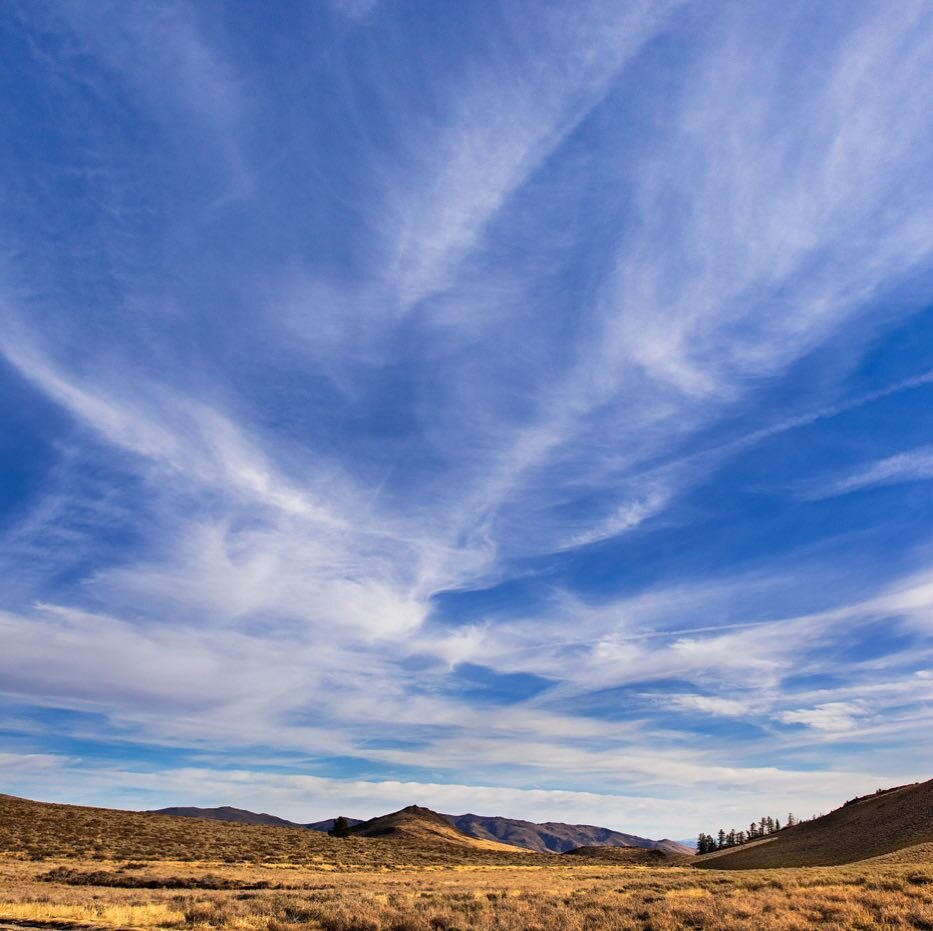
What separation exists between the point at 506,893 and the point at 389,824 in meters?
133

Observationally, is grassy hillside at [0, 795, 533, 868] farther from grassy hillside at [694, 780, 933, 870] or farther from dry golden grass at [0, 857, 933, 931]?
grassy hillside at [694, 780, 933, 870]

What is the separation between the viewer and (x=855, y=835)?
72688mm

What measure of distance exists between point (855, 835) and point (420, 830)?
90981 mm

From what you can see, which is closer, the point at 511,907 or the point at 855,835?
the point at 511,907

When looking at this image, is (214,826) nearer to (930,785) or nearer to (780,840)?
(780,840)

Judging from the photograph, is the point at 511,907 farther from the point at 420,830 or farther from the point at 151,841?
the point at 420,830

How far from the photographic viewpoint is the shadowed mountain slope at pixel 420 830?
123787 millimetres

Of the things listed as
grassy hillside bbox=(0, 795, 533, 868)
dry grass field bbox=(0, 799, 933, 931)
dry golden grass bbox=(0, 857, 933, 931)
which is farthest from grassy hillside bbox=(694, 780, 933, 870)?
dry golden grass bbox=(0, 857, 933, 931)

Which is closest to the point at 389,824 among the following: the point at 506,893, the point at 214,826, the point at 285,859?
the point at 214,826

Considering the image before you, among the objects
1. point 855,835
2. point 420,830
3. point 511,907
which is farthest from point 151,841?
point 420,830

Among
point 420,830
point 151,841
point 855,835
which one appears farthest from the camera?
point 420,830

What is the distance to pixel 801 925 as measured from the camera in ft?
58.1

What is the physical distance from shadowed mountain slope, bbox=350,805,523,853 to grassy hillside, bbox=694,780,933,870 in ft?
149

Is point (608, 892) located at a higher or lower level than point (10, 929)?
higher
